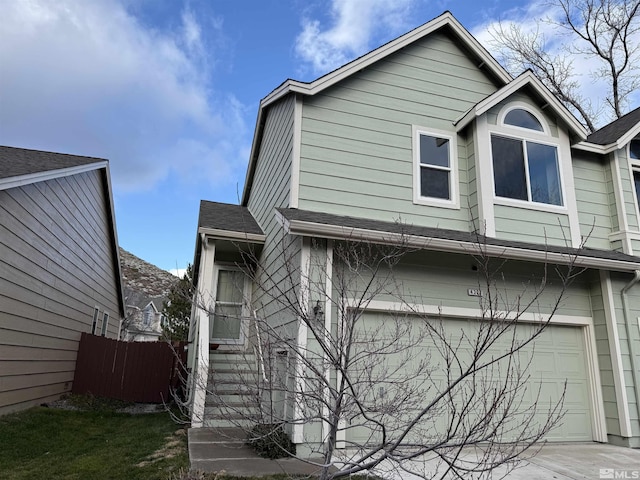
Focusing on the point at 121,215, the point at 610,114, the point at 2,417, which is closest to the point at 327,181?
the point at 2,417

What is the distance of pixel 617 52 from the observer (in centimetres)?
1745

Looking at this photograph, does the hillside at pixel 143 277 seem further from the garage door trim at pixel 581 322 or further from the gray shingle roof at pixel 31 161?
the garage door trim at pixel 581 322

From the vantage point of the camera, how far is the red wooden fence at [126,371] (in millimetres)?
10523

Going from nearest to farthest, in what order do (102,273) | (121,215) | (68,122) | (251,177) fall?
(251,177)
(102,273)
(121,215)
(68,122)

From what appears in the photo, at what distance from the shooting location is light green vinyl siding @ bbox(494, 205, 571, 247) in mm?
7332

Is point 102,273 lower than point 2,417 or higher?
higher

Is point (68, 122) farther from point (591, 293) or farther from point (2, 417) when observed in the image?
point (591, 293)

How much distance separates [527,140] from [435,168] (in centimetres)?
188

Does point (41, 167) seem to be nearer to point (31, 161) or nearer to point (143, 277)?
point (31, 161)

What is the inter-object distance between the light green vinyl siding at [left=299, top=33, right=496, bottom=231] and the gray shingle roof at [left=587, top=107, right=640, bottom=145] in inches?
109

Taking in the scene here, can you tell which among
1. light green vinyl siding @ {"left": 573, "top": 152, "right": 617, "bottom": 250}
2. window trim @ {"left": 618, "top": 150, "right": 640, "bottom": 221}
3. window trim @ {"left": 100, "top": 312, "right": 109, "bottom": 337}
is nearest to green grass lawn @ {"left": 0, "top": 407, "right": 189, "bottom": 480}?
window trim @ {"left": 100, "top": 312, "right": 109, "bottom": 337}

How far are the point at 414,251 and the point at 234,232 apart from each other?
331cm

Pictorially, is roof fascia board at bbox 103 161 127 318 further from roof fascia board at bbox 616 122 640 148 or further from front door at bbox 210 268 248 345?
roof fascia board at bbox 616 122 640 148

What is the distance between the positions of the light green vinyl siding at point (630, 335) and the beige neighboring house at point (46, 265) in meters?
10.1
